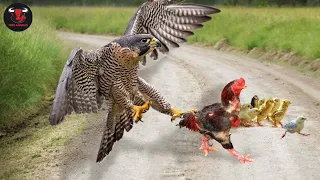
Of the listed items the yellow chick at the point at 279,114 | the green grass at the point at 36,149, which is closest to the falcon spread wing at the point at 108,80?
the yellow chick at the point at 279,114

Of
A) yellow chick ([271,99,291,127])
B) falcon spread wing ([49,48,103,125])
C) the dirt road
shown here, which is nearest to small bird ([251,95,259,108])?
yellow chick ([271,99,291,127])

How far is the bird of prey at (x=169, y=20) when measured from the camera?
201 inches

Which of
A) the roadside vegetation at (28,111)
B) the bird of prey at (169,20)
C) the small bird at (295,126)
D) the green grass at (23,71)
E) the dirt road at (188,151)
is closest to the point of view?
the small bird at (295,126)

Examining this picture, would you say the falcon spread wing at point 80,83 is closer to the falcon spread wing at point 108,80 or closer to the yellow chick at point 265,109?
the falcon spread wing at point 108,80

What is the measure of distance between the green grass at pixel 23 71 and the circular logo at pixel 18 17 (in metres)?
4.94

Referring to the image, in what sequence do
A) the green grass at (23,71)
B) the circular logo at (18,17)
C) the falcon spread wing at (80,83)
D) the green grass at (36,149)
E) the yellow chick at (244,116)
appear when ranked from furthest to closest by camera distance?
the green grass at (23,71) < the green grass at (36,149) < the circular logo at (18,17) < the falcon spread wing at (80,83) < the yellow chick at (244,116)

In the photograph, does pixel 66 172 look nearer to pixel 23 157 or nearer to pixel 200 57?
pixel 23 157

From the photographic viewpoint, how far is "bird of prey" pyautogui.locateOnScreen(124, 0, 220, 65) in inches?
201

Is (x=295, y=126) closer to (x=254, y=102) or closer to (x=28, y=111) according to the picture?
(x=254, y=102)

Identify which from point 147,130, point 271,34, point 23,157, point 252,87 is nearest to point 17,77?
point 23,157

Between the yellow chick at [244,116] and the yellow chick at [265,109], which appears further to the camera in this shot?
the yellow chick at [265,109]

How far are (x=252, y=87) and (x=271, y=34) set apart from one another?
1144 centimetres

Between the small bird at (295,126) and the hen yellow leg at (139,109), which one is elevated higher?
the hen yellow leg at (139,109)

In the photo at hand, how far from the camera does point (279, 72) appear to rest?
76.7 ft
